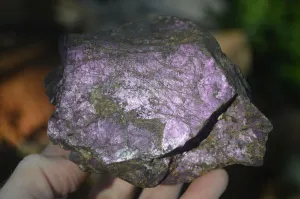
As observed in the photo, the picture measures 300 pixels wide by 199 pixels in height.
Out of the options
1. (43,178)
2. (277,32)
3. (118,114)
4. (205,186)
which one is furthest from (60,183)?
(277,32)

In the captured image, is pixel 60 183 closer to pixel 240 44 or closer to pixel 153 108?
pixel 153 108


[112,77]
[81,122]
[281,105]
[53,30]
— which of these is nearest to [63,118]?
[81,122]

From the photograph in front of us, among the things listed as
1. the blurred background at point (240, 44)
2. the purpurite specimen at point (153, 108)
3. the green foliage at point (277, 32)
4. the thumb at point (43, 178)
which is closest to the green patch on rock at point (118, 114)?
the purpurite specimen at point (153, 108)

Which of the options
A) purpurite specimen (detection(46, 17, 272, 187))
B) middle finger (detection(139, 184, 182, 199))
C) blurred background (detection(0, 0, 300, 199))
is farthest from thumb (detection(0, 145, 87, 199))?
blurred background (detection(0, 0, 300, 199))

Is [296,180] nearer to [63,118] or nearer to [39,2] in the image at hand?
[63,118]

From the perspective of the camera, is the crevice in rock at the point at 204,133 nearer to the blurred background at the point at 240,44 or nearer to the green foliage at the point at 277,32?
the blurred background at the point at 240,44

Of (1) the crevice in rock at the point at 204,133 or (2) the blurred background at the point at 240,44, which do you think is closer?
(1) the crevice in rock at the point at 204,133
